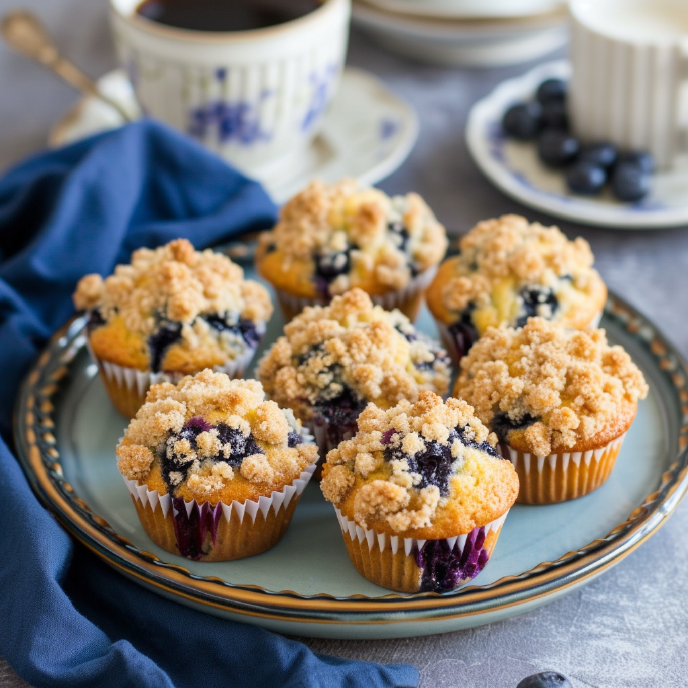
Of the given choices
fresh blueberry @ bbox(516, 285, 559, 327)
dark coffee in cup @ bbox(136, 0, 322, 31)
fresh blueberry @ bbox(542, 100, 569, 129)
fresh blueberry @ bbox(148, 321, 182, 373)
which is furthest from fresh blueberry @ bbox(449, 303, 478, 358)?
dark coffee in cup @ bbox(136, 0, 322, 31)

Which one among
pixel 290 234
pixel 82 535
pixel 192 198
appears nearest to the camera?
pixel 82 535

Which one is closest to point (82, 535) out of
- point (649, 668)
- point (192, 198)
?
point (649, 668)

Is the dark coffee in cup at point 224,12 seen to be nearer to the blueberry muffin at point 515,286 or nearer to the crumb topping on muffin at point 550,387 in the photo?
the blueberry muffin at point 515,286

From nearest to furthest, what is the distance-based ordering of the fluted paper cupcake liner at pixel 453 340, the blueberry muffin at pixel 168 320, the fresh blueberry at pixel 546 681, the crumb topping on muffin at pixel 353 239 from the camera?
the fresh blueberry at pixel 546 681 → the blueberry muffin at pixel 168 320 → the fluted paper cupcake liner at pixel 453 340 → the crumb topping on muffin at pixel 353 239

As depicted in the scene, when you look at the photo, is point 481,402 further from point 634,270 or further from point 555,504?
point 634,270

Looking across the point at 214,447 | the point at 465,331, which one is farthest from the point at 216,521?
the point at 465,331

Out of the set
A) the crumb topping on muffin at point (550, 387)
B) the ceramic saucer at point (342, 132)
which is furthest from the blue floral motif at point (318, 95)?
the crumb topping on muffin at point (550, 387)

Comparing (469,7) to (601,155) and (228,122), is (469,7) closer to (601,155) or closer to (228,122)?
(601,155)
